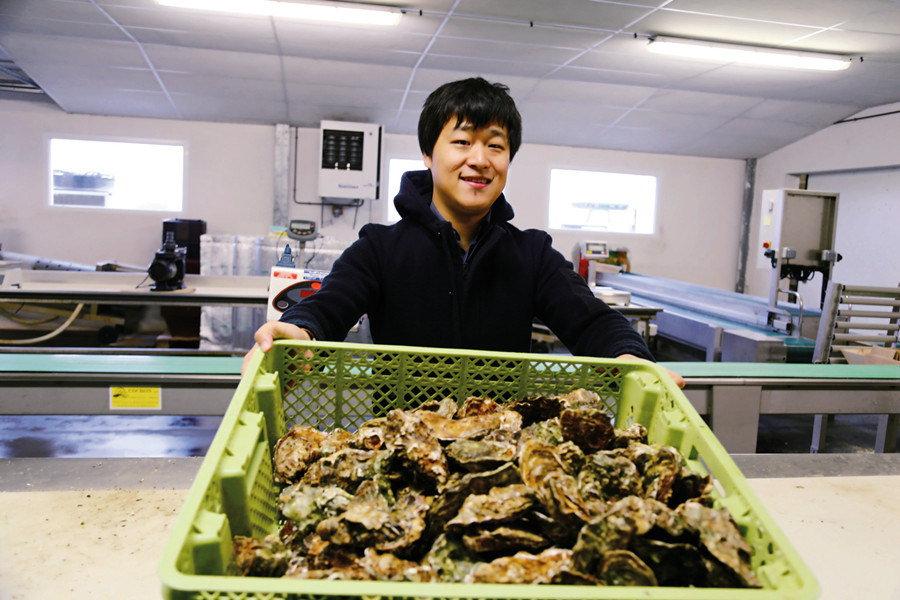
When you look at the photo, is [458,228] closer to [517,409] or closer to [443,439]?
[517,409]

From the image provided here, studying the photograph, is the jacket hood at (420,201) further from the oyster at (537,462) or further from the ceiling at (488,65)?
the ceiling at (488,65)

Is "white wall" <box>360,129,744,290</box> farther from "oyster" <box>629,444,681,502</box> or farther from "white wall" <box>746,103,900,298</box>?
"oyster" <box>629,444,681,502</box>

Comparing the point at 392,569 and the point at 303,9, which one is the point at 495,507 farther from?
the point at 303,9

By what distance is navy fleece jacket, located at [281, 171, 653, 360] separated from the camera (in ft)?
4.60

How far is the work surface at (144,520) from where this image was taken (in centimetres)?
89

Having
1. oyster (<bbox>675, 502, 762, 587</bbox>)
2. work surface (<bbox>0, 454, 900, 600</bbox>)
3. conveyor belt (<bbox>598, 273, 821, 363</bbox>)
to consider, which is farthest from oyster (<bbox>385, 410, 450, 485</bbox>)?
conveyor belt (<bbox>598, 273, 821, 363</bbox>)

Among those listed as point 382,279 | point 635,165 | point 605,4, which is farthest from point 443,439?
point 635,165

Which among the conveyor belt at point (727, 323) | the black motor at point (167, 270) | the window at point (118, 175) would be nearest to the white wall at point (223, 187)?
the window at point (118, 175)

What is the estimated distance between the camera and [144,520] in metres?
1.05

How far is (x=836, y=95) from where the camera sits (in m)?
6.86

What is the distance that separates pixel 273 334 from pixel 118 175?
780 centimetres

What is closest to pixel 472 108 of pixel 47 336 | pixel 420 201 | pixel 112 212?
pixel 420 201

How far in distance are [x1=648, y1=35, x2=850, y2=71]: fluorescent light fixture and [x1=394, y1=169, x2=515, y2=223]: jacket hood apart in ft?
15.8

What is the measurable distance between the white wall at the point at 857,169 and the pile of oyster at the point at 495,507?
7413 millimetres
